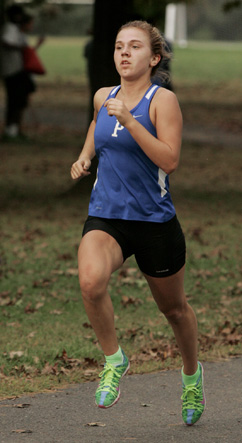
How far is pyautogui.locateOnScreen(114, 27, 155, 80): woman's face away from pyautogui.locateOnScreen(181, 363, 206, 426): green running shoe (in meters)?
1.64

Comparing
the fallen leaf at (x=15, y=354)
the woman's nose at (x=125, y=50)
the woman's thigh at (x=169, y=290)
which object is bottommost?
the fallen leaf at (x=15, y=354)

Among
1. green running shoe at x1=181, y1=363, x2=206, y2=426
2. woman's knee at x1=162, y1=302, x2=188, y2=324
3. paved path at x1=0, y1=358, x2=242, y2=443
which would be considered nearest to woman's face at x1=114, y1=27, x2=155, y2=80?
woman's knee at x1=162, y1=302, x2=188, y2=324

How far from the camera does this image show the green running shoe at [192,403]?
5.12 m

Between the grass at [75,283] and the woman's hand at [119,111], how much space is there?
211cm

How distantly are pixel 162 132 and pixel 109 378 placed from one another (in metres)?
1.19

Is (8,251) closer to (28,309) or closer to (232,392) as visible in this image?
(28,309)

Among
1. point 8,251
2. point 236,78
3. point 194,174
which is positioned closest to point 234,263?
point 8,251

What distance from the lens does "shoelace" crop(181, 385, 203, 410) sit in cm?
512

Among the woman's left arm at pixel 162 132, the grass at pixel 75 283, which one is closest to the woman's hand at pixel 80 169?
the woman's left arm at pixel 162 132

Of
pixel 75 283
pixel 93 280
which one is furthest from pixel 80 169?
pixel 75 283

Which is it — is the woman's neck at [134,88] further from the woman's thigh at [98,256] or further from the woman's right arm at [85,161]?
the woman's thigh at [98,256]

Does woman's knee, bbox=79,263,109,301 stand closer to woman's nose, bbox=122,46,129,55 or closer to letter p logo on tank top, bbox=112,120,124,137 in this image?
letter p logo on tank top, bbox=112,120,124,137

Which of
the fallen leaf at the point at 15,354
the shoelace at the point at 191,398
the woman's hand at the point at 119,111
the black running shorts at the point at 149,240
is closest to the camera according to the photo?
the woman's hand at the point at 119,111

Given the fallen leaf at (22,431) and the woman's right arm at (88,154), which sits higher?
the woman's right arm at (88,154)
